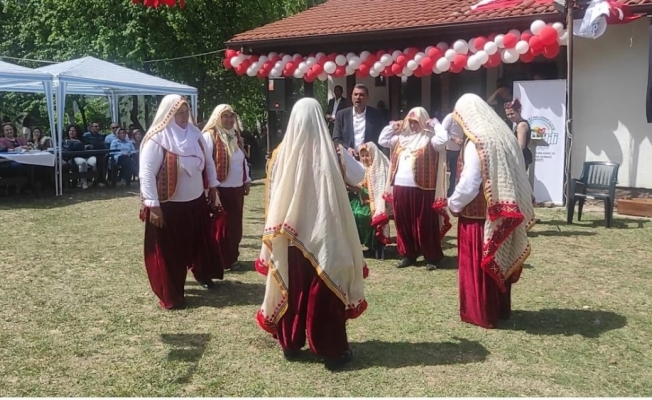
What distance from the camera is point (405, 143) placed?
669cm

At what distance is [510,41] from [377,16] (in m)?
4.18

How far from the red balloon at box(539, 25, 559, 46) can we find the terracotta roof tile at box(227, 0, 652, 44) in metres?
0.56

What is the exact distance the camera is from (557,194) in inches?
409

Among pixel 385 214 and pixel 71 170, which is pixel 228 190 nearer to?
pixel 385 214

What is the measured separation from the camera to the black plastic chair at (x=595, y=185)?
8.84m

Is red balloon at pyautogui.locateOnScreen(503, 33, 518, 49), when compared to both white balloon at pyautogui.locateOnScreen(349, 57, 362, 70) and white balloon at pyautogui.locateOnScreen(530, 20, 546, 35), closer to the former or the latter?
white balloon at pyautogui.locateOnScreen(530, 20, 546, 35)

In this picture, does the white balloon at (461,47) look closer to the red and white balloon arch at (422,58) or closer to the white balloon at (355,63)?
the red and white balloon arch at (422,58)

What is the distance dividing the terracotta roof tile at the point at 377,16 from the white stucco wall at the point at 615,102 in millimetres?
1030

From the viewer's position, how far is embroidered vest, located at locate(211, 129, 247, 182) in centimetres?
652

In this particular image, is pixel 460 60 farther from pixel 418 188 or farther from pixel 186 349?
pixel 186 349

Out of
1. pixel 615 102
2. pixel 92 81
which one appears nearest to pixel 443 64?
pixel 615 102

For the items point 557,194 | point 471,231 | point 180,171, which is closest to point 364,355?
point 471,231

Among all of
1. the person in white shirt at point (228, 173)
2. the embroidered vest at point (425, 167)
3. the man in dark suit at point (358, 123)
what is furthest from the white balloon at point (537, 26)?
the person in white shirt at point (228, 173)

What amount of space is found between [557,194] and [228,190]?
5.86 metres
